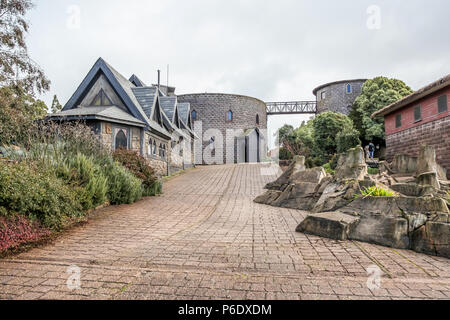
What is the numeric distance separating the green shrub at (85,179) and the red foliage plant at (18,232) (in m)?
1.94

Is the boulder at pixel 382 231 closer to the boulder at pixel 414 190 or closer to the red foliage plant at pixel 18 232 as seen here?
the boulder at pixel 414 190

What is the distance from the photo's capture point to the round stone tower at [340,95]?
41.1 metres

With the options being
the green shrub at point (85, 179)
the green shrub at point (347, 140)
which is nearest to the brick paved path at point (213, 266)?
the green shrub at point (85, 179)

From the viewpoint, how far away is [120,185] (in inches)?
361

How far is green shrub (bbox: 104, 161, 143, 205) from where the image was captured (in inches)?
350

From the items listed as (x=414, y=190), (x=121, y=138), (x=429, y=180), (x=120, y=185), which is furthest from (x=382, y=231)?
(x=121, y=138)

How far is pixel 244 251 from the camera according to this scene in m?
4.41

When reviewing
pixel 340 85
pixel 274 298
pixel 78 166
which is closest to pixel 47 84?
pixel 78 166

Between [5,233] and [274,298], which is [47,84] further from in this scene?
[274,298]

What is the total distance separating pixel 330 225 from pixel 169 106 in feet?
66.4

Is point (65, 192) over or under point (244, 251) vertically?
over

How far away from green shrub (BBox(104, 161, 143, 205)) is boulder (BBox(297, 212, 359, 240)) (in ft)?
18.7

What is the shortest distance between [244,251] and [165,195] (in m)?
7.76

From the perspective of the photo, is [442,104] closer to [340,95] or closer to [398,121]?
[398,121]
